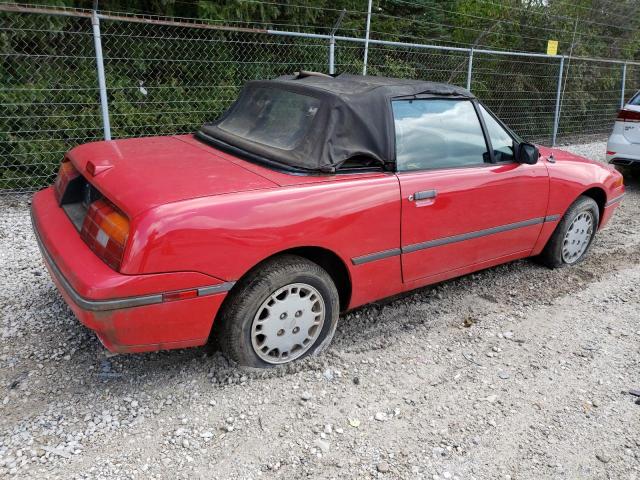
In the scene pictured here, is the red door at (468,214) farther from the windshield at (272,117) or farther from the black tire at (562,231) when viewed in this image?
the windshield at (272,117)

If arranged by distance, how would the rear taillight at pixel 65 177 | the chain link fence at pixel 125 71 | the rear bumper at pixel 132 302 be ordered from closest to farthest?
1. the rear bumper at pixel 132 302
2. the rear taillight at pixel 65 177
3. the chain link fence at pixel 125 71

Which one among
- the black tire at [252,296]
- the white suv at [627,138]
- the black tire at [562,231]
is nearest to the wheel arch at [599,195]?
the black tire at [562,231]

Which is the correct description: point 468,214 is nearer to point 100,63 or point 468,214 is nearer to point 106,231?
point 106,231

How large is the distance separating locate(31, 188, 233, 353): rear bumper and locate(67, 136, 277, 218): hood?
0.32 meters

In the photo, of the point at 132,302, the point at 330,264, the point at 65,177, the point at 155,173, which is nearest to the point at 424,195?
the point at 330,264

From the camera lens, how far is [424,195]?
11.1ft

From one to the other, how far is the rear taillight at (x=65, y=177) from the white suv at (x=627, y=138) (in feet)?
24.5

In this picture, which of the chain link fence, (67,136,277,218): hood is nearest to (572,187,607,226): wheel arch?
(67,136,277,218): hood

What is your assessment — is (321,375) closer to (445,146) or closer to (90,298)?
(90,298)

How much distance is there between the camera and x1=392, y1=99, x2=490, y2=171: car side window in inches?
136

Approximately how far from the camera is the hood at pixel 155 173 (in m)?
2.66

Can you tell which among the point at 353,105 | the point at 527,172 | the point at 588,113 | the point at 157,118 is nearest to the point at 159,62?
the point at 157,118

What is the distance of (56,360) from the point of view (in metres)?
3.11

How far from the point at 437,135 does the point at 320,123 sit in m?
0.86
